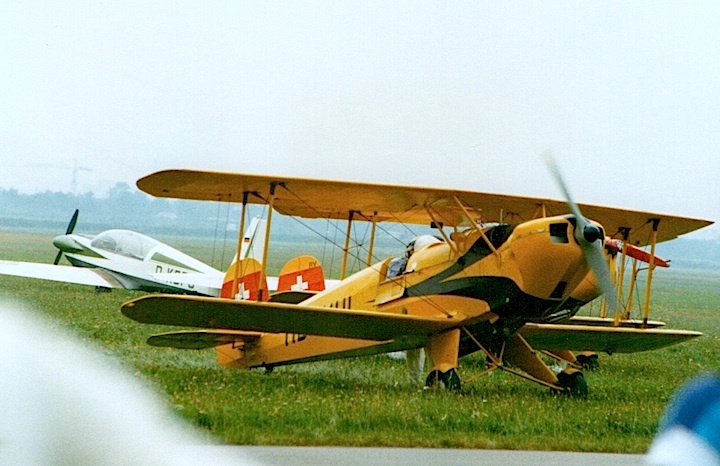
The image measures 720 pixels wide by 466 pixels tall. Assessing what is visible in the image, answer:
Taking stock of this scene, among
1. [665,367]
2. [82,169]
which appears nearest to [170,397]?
[665,367]

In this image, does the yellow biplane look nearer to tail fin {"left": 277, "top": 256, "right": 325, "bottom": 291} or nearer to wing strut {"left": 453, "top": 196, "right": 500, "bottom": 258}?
wing strut {"left": 453, "top": 196, "right": 500, "bottom": 258}

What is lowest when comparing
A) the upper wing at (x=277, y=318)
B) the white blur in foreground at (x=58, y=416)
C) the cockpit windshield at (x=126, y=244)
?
the cockpit windshield at (x=126, y=244)

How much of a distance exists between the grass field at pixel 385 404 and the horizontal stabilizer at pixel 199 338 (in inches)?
8.6

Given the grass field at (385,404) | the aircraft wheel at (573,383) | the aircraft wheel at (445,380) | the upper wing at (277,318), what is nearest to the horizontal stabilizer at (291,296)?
the grass field at (385,404)

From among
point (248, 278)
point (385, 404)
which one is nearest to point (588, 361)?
point (248, 278)

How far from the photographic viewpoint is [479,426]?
24.1 ft

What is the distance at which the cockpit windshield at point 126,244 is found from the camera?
24.0m

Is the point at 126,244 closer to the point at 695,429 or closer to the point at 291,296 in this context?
the point at 291,296

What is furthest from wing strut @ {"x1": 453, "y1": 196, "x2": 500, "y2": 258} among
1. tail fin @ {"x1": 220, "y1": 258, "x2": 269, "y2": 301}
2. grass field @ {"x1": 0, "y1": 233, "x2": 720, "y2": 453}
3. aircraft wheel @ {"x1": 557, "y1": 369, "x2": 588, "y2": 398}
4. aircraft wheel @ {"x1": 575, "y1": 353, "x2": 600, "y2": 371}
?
aircraft wheel @ {"x1": 575, "y1": 353, "x2": 600, "y2": 371}

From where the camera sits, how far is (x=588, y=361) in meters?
13.9

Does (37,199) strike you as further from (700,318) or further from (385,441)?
(385,441)

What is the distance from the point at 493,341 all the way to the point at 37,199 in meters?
116

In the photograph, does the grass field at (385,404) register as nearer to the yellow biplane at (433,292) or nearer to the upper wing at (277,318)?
the yellow biplane at (433,292)

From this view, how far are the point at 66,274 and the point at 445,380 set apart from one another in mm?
15555
